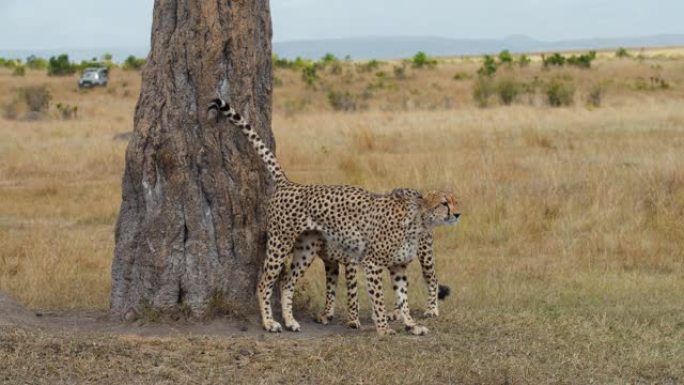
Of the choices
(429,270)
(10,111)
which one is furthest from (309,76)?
(429,270)

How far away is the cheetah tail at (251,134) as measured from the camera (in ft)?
23.4

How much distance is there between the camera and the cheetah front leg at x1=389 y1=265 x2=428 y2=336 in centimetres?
718

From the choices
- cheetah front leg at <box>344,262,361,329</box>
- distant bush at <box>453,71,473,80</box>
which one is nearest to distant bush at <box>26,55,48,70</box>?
distant bush at <box>453,71,473,80</box>

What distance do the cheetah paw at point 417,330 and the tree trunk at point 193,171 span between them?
1.02 meters

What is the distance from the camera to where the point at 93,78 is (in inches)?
1641

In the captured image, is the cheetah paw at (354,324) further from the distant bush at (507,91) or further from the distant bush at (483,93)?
the distant bush at (483,93)

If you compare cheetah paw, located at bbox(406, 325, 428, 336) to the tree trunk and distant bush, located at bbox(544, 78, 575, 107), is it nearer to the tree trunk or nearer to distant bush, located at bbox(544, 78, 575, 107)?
the tree trunk

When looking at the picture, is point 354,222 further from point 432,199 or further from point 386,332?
point 386,332

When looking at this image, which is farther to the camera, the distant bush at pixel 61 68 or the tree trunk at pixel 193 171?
the distant bush at pixel 61 68

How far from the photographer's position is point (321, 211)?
7102mm

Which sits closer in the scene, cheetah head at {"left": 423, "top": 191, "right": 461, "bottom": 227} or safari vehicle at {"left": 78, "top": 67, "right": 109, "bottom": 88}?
cheetah head at {"left": 423, "top": 191, "right": 461, "bottom": 227}

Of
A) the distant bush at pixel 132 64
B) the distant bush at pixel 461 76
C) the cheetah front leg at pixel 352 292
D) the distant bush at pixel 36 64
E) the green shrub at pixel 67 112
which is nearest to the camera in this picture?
the cheetah front leg at pixel 352 292

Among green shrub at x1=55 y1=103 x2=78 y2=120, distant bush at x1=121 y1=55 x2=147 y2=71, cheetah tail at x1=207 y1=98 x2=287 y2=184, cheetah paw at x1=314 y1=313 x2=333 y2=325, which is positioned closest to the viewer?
cheetah tail at x1=207 y1=98 x2=287 y2=184

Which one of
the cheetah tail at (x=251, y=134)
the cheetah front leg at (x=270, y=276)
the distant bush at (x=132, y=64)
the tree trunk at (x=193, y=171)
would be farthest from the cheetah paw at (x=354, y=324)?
the distant bush at (x=132, y=64)
